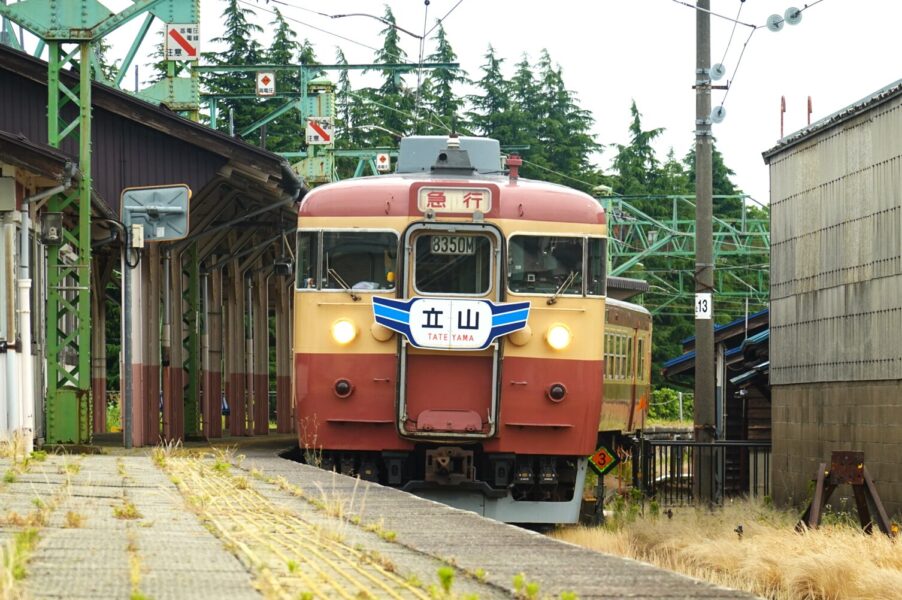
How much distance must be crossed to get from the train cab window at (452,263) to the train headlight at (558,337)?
26.3 inches

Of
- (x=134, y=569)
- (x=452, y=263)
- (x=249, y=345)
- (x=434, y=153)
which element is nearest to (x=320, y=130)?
(x=249, y=345)

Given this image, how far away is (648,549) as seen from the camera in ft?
50.8

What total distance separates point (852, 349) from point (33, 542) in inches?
446

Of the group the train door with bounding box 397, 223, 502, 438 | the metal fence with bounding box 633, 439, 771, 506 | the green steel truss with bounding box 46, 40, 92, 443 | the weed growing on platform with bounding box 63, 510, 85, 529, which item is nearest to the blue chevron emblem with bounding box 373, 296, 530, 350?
the train door with bounding box 397, 223, 502, 438

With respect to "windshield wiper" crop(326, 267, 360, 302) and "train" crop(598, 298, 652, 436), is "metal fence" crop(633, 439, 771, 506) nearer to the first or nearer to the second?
"train" crop(598, 298, 652, 436)

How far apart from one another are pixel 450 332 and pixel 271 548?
7.24 metres

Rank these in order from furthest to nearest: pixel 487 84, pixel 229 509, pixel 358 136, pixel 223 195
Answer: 1. pixel 487 84
2. pixel 358 136
3. pixel 223 195
4. pixel 229 509

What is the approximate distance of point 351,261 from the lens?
14.8 m

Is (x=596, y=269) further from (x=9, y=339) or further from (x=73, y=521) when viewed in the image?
(x=73, y=521)

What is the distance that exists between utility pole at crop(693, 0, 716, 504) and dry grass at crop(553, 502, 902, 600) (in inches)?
67.8

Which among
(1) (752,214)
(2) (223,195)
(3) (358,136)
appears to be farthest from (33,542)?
(1) (752,214)

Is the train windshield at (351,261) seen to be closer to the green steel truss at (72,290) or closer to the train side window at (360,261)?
the train side window at (360,261)

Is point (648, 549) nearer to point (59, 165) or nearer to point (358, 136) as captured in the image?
point (59, 165)

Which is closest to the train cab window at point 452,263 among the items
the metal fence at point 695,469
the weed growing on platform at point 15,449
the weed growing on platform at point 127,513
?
the weed growing on platform at point 15,449
